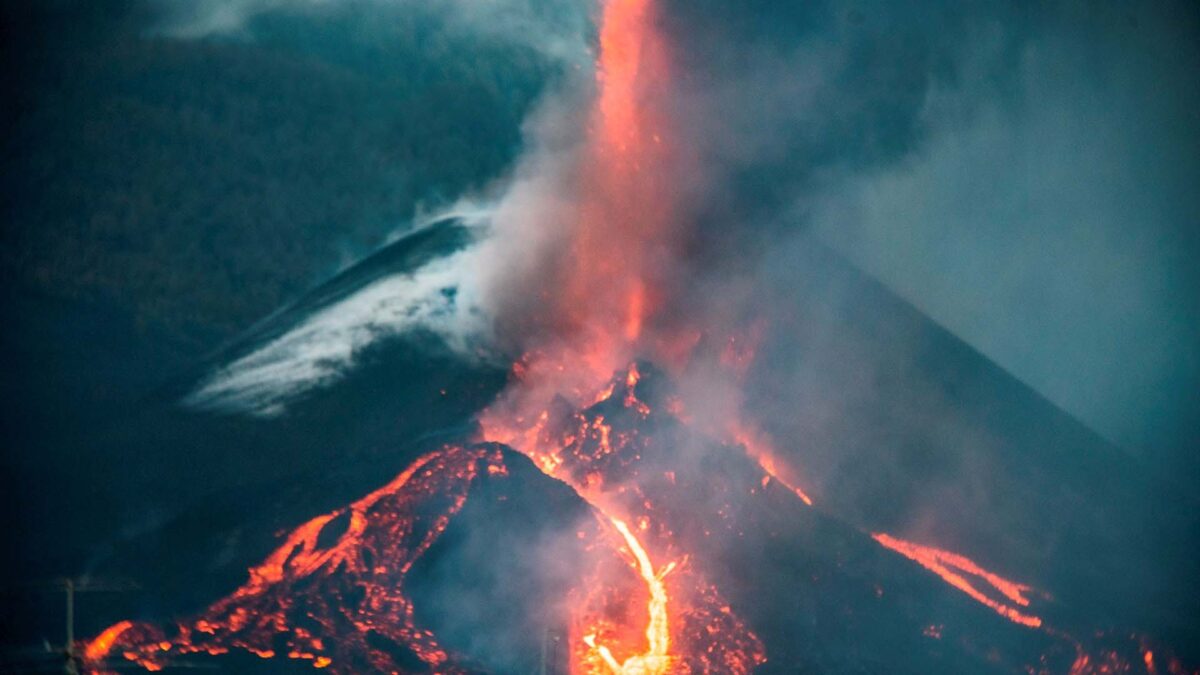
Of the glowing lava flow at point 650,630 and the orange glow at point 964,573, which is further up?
the orange glow at point 964,573

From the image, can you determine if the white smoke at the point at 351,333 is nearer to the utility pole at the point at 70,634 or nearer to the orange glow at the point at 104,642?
the utility pole at the point at 70,634

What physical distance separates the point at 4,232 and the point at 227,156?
4.08ft

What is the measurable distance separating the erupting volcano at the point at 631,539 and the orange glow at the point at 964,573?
1 cm

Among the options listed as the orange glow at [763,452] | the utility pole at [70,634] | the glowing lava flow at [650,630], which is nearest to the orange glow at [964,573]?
the orange glow at [763,452]

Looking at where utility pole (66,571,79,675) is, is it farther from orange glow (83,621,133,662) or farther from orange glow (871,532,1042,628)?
orange glow (871,532,1042,628)

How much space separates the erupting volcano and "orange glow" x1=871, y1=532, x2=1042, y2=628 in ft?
0.04

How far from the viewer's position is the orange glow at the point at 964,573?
565 centimetres

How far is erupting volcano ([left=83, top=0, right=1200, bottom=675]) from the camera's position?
4.82 metres

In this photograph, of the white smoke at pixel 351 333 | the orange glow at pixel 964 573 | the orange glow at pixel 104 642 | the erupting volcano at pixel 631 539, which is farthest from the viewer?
the white smoke at pixel 351 333

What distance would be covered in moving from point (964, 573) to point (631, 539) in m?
1.87

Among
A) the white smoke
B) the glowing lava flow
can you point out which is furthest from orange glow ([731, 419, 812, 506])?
the white smoke

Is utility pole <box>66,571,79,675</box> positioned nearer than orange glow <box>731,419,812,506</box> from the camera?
Yes

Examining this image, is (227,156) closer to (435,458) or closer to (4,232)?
(4,232)

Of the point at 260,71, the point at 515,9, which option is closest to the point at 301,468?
the point at 260,71
